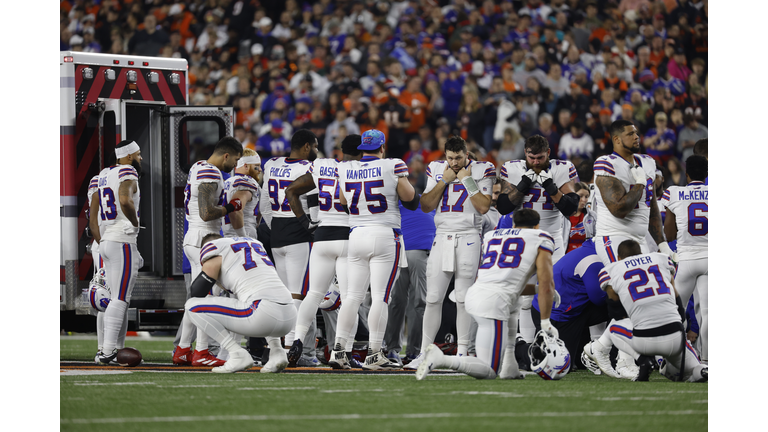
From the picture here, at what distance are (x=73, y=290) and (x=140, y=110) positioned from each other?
1829 mm

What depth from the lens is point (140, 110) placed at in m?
9.04

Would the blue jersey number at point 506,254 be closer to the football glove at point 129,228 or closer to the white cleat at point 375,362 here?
the white cleat at point 375,362

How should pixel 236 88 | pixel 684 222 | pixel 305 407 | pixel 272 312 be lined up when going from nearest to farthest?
pixel 305 407 → pixel 272 312 → pixel 684 222 → pixel 236 88

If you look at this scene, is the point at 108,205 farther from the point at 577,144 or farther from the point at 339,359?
the point at 577,144

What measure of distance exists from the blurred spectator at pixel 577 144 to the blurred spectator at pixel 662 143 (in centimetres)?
77

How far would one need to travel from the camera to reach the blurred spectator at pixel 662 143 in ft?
40.7

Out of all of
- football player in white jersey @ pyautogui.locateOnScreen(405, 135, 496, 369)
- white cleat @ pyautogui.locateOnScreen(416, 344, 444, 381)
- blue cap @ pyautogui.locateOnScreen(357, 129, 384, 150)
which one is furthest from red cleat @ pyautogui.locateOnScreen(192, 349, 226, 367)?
white cleat @ pyautogui.locateOnScreen(416, 344, 444, 381)

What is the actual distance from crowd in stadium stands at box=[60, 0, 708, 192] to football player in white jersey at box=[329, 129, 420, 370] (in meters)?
5.13

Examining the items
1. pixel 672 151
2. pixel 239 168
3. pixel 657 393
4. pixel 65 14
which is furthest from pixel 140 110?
pixel 65 14

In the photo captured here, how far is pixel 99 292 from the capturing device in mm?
7949

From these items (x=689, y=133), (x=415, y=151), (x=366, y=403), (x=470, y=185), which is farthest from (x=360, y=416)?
(x=689, y=133)

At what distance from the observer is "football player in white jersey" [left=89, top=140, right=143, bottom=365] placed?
25.2 feet

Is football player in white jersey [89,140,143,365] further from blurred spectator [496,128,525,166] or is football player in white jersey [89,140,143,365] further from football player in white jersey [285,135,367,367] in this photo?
blurred spectator [496,128,525,166]

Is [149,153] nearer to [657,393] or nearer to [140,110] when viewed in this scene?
[140,110]
